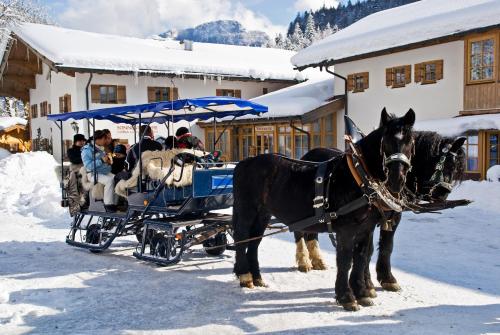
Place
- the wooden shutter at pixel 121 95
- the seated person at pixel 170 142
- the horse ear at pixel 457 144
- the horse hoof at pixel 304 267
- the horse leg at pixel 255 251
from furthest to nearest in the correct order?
the wooden shutter at pixel 121 95 < the seated person at pixel 170 142 < the horse hoof at pixel 304 267 < the horse leg at pixel 255 251 < the horse ear at pixel 457 144

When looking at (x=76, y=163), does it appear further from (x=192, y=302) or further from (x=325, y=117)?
(x=325, y=117)

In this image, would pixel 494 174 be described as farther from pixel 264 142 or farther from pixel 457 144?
pixel 264 142

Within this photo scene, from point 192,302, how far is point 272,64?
26.8m

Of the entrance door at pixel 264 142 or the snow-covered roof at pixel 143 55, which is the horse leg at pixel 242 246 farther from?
the snow-covered roof at pixel 143 55

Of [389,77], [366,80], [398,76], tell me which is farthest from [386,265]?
[366,80]

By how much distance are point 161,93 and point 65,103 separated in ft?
15.5

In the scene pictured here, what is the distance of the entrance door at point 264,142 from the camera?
23.8m

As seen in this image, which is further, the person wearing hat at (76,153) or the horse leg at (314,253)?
the person wearing hat at (76,153)

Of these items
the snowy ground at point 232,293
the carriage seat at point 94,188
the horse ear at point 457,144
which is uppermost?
the horse ear at point 457,144

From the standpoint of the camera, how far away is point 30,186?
16375 mm

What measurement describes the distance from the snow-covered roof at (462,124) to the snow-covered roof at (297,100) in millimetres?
5747

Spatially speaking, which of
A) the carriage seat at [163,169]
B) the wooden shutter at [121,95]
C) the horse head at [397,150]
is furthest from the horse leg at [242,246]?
the wooden shutter at [121,95]

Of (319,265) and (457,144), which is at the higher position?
(457,144)

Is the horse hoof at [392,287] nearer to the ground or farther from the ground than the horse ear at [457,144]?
nearer to the ground
